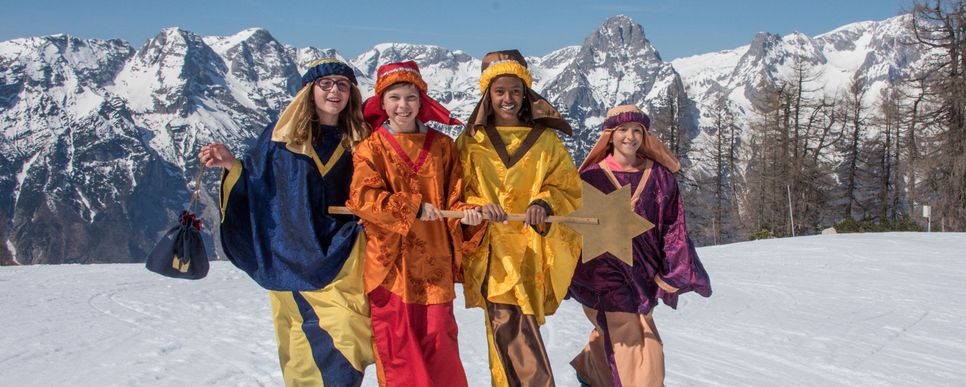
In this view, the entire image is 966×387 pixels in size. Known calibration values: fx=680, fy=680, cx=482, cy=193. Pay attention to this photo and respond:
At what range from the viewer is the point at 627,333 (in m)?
3.88

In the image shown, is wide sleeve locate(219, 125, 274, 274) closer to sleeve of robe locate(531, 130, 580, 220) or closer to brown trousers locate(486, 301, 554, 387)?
brown trousers locate(486, 301, 554, 387)

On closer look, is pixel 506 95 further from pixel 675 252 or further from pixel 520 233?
pixel 675 252

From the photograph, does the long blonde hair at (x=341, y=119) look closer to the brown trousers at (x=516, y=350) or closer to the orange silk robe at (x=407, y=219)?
the orange silk robe at (x=407, y=219)

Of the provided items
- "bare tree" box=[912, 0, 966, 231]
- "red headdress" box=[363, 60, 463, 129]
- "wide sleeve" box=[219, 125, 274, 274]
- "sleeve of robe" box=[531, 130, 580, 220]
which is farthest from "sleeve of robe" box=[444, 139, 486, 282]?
"bare tree" box=[912, 0, 966, 231]

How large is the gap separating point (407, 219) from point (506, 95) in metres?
0.94

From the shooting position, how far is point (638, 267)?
12.9 feet

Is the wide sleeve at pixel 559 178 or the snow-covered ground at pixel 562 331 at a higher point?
the wide sleeve at pixel 559 178

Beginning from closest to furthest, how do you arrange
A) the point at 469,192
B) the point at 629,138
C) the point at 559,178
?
1. the point at 469,192
2. the point at 559,178
3. the point at 629,138

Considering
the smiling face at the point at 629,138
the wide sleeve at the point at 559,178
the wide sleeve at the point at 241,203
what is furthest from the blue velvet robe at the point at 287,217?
the smiling face at the point at 629,138

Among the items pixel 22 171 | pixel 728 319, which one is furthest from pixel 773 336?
pixel 22 171

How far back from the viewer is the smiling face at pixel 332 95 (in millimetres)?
3496

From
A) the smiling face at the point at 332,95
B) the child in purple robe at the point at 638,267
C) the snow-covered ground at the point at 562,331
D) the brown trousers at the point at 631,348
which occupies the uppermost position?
the smiling face at the point at 332,95

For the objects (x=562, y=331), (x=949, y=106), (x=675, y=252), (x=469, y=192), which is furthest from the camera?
(x=949, y=106)

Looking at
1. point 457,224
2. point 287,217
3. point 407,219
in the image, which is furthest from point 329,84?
point 457,224
